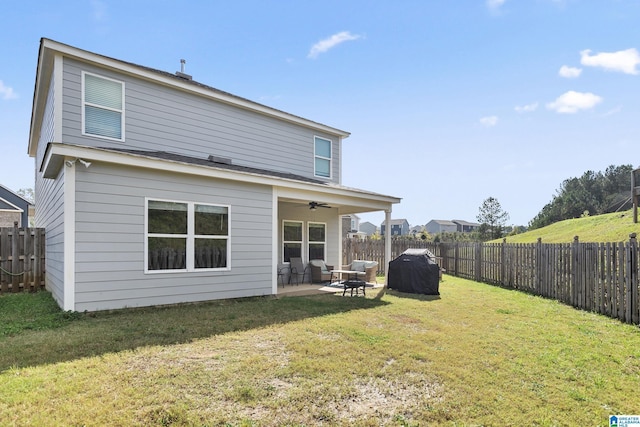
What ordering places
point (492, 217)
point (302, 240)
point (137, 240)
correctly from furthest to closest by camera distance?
point (492, 217) → point (302, 240) → point (137, 240)

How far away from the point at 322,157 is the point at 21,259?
32.2 ft

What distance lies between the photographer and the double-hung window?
12268mm

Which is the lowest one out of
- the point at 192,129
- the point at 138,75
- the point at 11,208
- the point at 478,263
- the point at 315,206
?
the point at 478,263

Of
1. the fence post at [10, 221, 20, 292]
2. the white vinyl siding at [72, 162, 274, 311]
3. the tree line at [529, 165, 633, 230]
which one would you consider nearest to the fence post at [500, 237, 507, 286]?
the white vinyl siding at [72, 162, 274, 311]

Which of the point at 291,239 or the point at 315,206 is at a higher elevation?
the point at 315,206

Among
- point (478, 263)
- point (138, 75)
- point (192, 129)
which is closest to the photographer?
point (138, 75)

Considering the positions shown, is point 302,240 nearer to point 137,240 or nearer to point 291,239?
point 291,239

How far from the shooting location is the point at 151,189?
7.15 metres

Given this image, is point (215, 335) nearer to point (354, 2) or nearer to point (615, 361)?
point (615, 361)

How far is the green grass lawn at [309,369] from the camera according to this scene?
10.2 feet

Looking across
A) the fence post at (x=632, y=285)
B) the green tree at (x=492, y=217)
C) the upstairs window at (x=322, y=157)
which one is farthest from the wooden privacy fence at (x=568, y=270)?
the green tree at (x=492, y=217)

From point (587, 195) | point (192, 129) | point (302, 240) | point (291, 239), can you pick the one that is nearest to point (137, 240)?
point (192, 129)

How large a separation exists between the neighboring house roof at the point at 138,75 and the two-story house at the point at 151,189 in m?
0.03

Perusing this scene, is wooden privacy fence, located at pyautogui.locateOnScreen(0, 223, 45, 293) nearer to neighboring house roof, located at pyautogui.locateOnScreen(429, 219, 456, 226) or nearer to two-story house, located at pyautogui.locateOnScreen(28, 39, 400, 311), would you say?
two-story house, located at pyautogui.locateOnScreen(28, 39, 400, 311)
